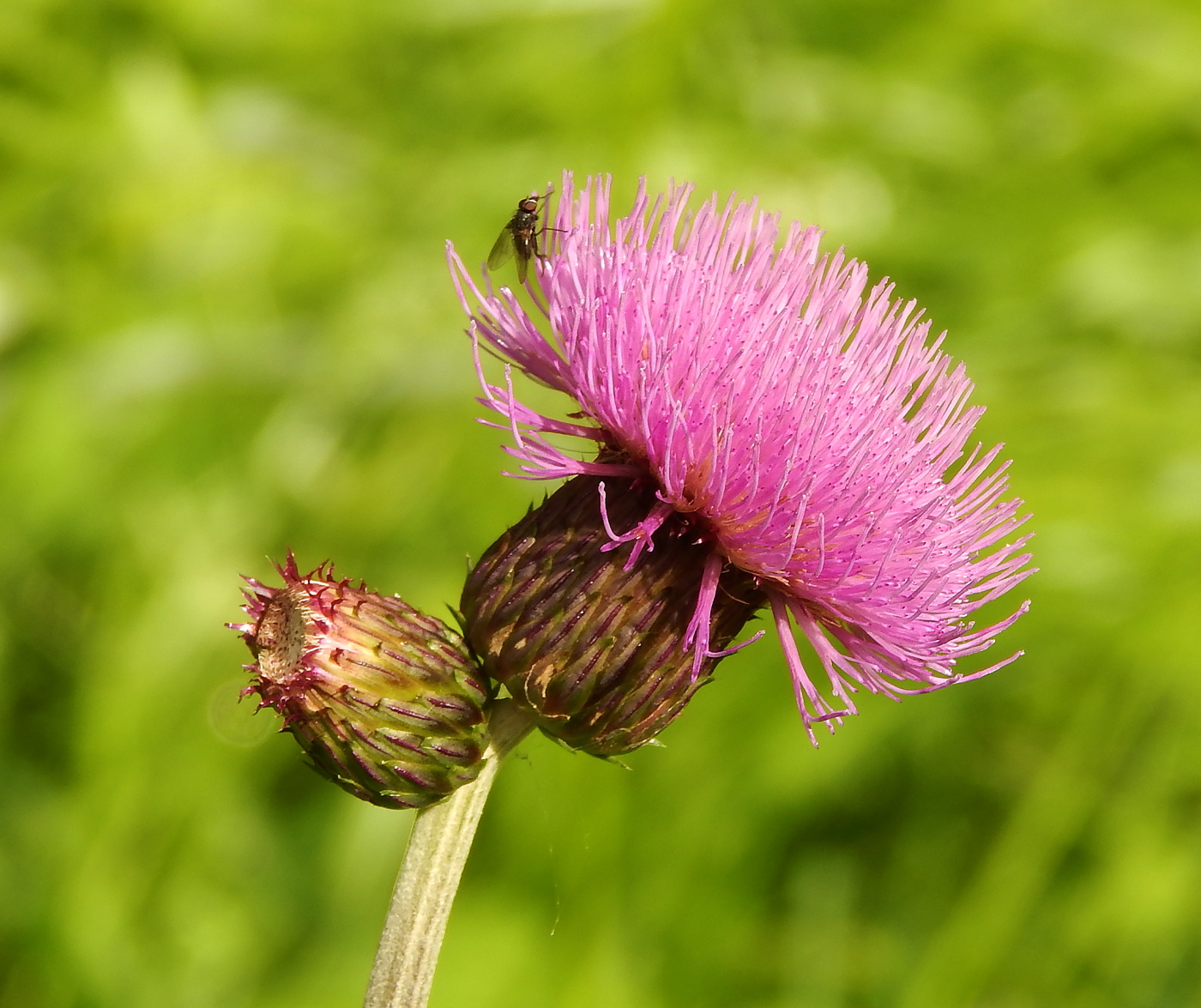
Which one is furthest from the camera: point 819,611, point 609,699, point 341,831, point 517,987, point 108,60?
point 108,60

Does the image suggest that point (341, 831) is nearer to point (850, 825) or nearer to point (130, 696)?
point (130, 696)

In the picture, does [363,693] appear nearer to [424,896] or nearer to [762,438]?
[424,896]

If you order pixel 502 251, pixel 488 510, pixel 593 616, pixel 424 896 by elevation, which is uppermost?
pixel 502 251

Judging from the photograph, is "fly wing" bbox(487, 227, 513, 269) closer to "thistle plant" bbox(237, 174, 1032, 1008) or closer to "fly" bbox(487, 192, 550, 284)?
"fly" bbox(487, 192, 550, 284)

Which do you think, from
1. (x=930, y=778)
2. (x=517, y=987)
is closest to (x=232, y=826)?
(x=517, y=987)

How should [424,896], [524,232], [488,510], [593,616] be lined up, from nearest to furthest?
1. [424,896]
2. [593,616]
3. [524,232]
4. [488,510]

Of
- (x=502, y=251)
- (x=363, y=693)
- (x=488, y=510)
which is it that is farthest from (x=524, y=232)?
(x=488, y=510)
